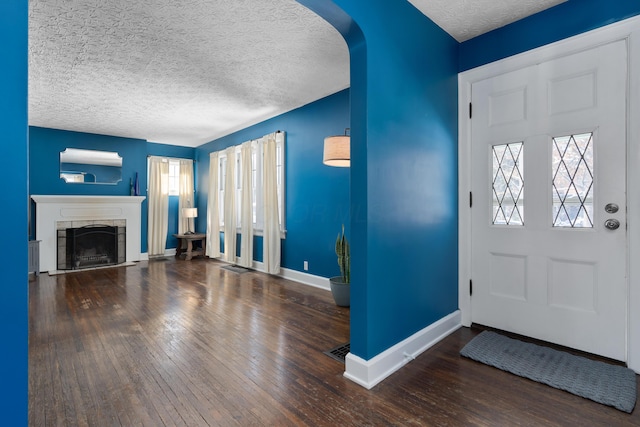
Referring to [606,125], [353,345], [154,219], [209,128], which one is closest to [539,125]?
[606,125]

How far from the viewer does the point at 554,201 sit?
91.4 inches

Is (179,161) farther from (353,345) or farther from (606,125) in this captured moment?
(606,125)

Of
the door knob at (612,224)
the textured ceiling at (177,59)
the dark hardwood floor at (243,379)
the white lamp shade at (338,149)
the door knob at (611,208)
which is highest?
the textured ceiling at (177,59)

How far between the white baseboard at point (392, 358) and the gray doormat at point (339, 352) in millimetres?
242

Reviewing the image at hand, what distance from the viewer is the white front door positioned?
209 cm

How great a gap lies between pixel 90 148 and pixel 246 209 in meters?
3.22

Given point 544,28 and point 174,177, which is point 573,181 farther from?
point 174,177

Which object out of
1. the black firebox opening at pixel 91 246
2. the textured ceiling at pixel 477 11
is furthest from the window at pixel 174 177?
the textured ceiling at pixel 477 11

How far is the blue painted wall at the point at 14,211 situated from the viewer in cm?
85

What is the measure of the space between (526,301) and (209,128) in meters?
5.23

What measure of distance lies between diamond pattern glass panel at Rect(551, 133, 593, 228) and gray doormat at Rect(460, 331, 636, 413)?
91 cm

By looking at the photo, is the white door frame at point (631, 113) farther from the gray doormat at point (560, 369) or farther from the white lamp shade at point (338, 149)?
the white lamp shade at point (338, 149)

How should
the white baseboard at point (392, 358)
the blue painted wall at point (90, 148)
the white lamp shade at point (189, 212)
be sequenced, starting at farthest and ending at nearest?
1. the white lamp shade at point (189, 212)
2. the blue painted wall at point (90, 148)
3. the white baseboard at point (392, 358)

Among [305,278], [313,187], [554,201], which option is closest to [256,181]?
[313,187]
